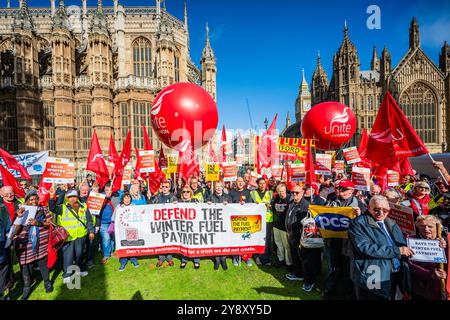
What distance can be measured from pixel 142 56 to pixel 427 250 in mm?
30862

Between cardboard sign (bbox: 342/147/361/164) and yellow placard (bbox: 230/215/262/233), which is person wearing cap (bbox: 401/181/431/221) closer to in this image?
yellow placard (bbox: 230/215/262/233)

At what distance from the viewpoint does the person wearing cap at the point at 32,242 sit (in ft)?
14.0

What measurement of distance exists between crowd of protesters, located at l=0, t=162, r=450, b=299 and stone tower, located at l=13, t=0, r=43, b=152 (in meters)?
20.0

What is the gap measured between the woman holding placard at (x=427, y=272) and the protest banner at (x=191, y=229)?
2992 mm

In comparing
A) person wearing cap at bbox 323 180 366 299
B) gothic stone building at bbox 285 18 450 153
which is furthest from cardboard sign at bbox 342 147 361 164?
gothic stone building at bbox 285 18 450 153

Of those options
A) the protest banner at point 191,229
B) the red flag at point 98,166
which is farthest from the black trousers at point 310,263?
the red flag at point 98,166

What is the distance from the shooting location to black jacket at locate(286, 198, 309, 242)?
4.76 m

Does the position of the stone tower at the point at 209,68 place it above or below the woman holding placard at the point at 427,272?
above

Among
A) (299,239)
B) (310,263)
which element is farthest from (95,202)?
(310,263)

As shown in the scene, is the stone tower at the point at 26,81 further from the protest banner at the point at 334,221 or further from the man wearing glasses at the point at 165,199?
the protest banner at the point at 334,221
